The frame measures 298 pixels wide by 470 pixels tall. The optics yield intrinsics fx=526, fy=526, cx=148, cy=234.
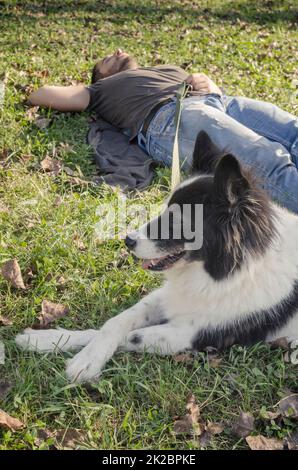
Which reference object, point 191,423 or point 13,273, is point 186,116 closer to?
point 13,273

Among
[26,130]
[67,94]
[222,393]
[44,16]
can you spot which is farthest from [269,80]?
[222,393]

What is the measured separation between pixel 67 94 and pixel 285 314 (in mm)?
3227

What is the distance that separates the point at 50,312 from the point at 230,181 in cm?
138

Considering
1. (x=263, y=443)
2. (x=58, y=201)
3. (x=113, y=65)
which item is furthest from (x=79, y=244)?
(x=113, y=65)

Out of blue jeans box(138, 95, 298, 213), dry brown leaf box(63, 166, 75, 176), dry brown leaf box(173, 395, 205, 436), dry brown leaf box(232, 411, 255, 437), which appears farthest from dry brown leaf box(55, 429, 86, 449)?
dry brown leaf box(63, 166, 75, 176)

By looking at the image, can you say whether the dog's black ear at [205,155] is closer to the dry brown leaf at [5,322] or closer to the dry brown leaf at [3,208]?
the dry brown leaf at [5,322]

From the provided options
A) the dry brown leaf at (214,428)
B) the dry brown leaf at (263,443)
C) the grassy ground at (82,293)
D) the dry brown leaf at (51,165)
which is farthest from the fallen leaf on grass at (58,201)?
the dry brown leaf at (263,443)

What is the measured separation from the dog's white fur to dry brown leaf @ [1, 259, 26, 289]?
0.39m

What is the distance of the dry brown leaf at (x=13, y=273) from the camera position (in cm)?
315

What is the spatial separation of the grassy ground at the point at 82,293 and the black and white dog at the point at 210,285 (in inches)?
3.9

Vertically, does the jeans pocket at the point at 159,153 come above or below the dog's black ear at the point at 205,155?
below

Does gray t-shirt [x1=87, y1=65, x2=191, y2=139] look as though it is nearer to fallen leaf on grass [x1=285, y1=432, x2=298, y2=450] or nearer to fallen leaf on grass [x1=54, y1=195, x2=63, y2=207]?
fallen leaf on grass [x1=54, y1=195, x2=63, y2=207]

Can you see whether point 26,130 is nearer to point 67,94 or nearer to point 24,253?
point 67,94

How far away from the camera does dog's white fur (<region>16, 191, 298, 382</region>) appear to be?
258 centimetres
